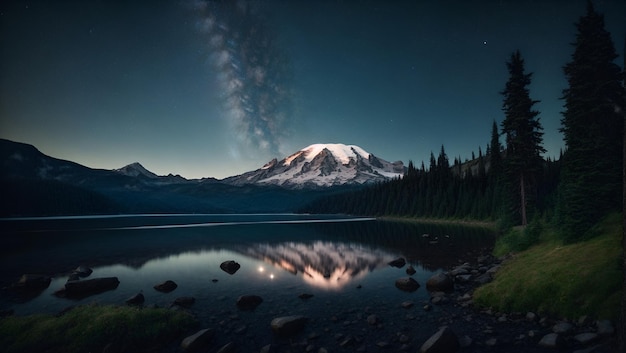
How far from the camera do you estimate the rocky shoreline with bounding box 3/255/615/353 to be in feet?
38.4

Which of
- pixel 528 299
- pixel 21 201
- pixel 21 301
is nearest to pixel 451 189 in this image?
pixel 528 299

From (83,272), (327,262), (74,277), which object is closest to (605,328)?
(327,262)

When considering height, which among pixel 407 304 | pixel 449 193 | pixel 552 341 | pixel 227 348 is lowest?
pixel 227 348

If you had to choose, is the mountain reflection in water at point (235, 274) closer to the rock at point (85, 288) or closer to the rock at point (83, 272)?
the rock at point (83, 272)

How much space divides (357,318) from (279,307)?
5520 millimetres

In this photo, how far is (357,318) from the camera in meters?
16.4

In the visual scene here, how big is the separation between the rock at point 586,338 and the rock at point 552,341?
1.91 feet

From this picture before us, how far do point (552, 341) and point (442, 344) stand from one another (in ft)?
13.7

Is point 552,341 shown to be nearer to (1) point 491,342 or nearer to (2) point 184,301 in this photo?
(1) point 491,342

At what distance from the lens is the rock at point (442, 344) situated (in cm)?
1172

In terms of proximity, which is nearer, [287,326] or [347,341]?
[347,341]

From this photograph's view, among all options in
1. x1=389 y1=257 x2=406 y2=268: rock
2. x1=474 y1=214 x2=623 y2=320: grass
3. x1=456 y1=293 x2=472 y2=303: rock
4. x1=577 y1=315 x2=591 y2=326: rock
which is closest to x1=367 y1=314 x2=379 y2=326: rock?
x1=456 y1=293 x2=472 y2=303: rock

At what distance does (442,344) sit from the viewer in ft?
38.9

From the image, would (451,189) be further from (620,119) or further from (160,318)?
(160,318)
